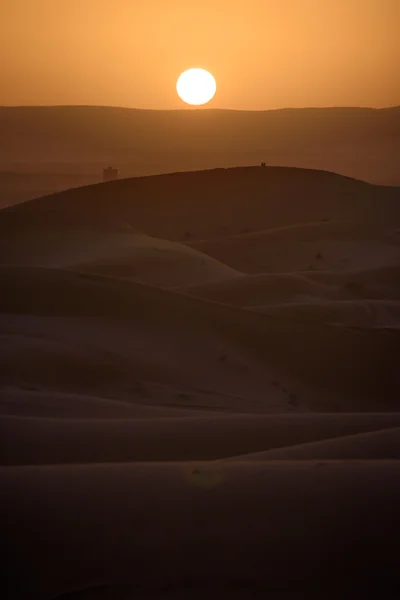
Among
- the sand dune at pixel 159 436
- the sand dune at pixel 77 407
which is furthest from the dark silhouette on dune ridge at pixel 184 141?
the sand dune at pixel 159 436

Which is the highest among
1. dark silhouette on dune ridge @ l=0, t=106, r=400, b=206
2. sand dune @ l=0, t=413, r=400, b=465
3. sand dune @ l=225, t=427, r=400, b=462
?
dark silhouette on dune ridge @ l=0, t=106, r=400, b=206

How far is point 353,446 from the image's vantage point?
218 cm

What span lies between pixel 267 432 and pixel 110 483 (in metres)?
0.76

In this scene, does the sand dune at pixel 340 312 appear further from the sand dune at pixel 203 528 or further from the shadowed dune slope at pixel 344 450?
the sand dune at pixel 203 528

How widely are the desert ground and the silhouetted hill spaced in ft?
58.5

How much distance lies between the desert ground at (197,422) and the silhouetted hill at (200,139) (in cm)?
1782

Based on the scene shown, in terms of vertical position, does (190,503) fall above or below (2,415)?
below

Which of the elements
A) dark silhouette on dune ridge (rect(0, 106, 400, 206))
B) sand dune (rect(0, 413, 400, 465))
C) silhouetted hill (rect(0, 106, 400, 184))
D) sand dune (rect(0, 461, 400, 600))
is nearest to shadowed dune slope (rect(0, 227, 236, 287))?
sand dune (rect(0, 413, 400, 465))

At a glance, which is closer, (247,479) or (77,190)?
(247,479)

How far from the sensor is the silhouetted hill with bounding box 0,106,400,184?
87.2 ft

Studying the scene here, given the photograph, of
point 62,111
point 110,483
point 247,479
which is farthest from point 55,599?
point 62,111

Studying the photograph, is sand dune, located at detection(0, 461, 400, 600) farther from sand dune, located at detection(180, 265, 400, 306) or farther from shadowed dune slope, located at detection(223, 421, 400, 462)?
sand dune, located at detection(180, 265, 400, 306)

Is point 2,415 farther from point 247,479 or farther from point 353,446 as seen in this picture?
point 353,446

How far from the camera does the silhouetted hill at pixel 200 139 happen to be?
26578 mm
